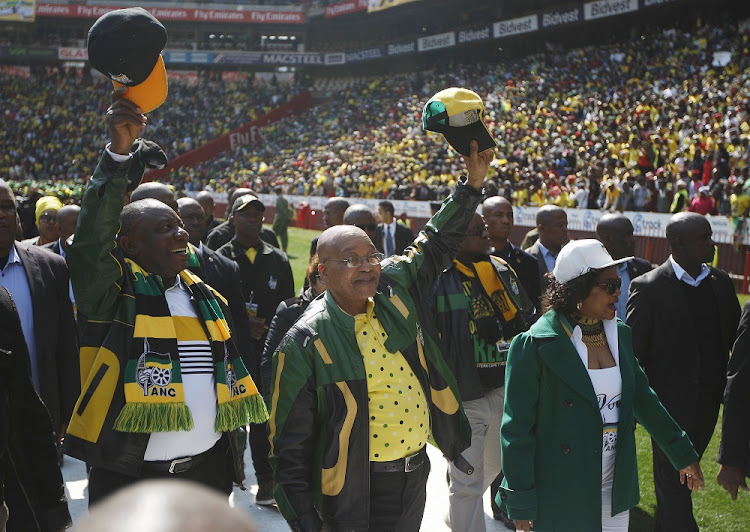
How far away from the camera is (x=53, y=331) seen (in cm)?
436

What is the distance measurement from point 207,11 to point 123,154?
2052 inches

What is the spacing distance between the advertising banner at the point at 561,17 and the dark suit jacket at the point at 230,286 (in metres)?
31.5

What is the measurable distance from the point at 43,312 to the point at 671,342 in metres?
3.47

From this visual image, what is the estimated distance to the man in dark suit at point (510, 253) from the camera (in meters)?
6.32

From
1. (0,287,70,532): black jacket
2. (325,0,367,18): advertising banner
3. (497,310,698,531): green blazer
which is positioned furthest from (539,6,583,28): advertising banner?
(0,287,70,532): black jacket

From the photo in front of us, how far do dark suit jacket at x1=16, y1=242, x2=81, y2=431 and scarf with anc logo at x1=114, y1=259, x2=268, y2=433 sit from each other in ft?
3.05

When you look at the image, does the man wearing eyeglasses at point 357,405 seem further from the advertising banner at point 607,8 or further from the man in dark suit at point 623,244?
the advertising banner at point 607,8

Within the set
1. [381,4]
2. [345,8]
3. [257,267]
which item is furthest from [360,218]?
[345,8]

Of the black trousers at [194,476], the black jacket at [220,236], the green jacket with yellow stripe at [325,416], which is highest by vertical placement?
the black jacket at [220,236]

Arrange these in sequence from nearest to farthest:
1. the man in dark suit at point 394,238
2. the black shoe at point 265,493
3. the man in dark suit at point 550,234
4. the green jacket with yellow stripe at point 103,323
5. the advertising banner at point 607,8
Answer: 1. the green jacket with yellow stripe at point 103,323
2. the black shoe at point 265,493
3. the man in dark suit at point 550,234
4. the man in dark suit at point 394,238
5. the advertising banner at point 607,8

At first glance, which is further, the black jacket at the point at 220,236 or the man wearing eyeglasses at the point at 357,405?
the black jacket at the point at 220,236

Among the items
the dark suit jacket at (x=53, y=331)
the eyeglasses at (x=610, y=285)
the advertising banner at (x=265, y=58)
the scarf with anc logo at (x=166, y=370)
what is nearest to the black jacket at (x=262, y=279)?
the dark suit jacket at (x=53, y=331)

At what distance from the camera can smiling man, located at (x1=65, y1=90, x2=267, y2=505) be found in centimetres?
333

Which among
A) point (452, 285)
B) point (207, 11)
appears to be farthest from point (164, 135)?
point (452, 285)
